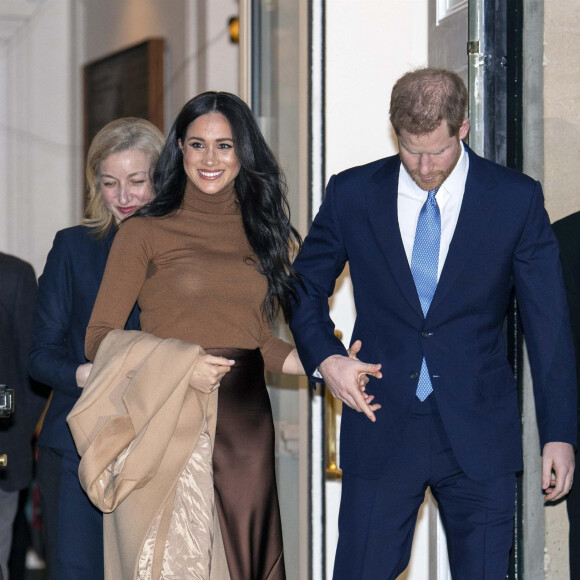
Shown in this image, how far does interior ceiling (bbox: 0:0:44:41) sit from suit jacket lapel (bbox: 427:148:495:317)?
17.5ft

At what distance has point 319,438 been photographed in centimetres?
409

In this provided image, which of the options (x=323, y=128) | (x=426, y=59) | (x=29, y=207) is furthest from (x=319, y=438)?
(x=29, y=207)

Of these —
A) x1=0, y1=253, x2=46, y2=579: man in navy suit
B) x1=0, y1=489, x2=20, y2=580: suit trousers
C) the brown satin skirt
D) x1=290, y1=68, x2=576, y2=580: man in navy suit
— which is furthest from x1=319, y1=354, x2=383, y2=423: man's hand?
x1=0, y1=489, x2=20, y2=580: suit trousers

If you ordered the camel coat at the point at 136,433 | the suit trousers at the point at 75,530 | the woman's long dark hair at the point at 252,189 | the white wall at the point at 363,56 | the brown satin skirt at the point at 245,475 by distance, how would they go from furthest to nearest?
the white wall at the point at 363,56, the suit trousers at the point at 75,530, the woman's long dark hair at the point at 252,189, the brown satin skirt at the point at 245,475, the camel coat at the point at 136,433

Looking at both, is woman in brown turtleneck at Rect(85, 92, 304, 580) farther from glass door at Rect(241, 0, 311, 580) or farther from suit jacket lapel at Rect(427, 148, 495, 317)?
glass door at Rect(241, 0, 311, 580)

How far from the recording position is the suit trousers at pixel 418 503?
2707 mm

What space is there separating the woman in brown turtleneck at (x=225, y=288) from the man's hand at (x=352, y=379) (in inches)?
8.7

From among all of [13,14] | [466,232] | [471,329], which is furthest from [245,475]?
[13,14]

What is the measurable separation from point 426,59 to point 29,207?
13.8 feet

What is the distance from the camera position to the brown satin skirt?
2795 mm

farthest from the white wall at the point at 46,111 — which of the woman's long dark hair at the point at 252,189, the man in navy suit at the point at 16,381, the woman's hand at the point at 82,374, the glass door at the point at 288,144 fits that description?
the woman's hand at the point at 82,374

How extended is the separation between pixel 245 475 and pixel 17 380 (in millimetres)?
1533

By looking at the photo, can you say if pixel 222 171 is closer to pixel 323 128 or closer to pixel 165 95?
pixel 323 128

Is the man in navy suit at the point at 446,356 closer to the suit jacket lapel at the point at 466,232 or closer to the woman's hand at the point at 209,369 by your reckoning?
the suit jacket lapel at the point at 466,232
